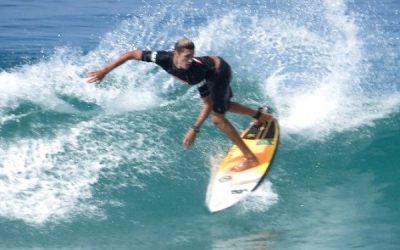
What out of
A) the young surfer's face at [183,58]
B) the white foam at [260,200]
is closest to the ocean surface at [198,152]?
the white foam at [260,200]

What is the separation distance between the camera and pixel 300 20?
17.9m

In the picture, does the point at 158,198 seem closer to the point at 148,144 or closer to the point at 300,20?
the point at 148,144

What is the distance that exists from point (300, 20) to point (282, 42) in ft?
7.99

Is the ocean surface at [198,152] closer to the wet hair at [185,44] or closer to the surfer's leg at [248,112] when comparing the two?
the surfer's leg at [248,112]

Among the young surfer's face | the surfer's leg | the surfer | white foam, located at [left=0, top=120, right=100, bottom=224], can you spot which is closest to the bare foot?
the surfer

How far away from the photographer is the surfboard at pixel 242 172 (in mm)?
8909

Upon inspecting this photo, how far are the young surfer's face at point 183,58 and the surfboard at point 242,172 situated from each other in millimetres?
1561

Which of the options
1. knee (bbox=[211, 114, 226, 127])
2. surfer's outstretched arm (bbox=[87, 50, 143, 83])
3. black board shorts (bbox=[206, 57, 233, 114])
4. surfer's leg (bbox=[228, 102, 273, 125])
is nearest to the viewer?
surfer's outstretched arm (bbox=[87, 50, 143, 83])

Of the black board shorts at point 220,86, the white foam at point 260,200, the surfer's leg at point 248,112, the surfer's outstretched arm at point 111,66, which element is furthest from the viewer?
the surfer's leg at point 248,112

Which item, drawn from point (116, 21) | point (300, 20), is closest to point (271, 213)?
point (300, 20)

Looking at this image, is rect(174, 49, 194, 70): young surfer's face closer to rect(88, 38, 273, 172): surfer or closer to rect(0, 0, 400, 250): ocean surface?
rect(88, 38, 273, 172): surfer

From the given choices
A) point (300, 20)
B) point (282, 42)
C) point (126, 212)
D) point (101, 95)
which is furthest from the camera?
point (300, 20)

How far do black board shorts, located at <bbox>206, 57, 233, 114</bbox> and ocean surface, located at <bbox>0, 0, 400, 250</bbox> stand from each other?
129 cm

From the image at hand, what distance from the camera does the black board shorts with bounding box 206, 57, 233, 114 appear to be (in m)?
8.67
